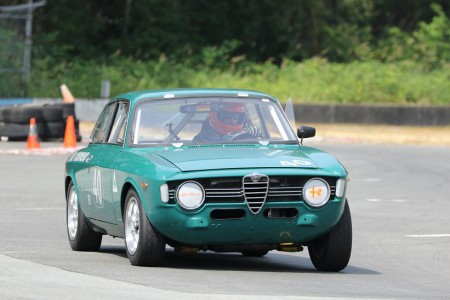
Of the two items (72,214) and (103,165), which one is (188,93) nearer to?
(103,165)

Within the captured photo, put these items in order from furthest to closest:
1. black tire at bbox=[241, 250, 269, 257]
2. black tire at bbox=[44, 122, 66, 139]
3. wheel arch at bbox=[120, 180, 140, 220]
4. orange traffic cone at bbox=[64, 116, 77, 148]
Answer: black tire at bbox=[44, 122, 66, 139] → orange traffic cone at bbox=[64, 116, 77, 148] → black tire at bbox=[241, 250, 269, 257] → wheel arch at bbox=[120, 180, 140, 220]

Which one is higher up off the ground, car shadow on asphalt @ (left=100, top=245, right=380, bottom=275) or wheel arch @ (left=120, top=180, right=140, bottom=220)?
wheel arch @ (left=120, top=180, right=140, bottom=220)

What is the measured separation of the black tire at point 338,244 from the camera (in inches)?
429

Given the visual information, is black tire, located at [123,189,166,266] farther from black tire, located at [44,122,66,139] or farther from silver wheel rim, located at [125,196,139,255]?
black tire, located at [44,122,66,139]

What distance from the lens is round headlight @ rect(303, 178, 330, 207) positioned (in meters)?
10.6

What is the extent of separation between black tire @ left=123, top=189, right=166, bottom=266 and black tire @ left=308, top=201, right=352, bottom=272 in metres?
1.28

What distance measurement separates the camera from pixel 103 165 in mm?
11750

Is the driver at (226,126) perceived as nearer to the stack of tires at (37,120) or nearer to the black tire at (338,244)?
the black tire at (338,244)

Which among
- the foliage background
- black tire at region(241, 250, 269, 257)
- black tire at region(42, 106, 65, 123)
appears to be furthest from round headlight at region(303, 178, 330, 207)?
the foliage background

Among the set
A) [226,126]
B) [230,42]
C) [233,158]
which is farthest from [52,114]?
[230,42]

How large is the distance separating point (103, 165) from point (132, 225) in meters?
0.97

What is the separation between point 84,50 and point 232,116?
1641 inches

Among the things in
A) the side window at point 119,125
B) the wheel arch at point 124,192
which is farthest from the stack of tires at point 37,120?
the wheel arch at point 124,192

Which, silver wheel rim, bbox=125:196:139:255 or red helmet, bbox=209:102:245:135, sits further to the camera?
red helmet, bbox=209:102:245:135
